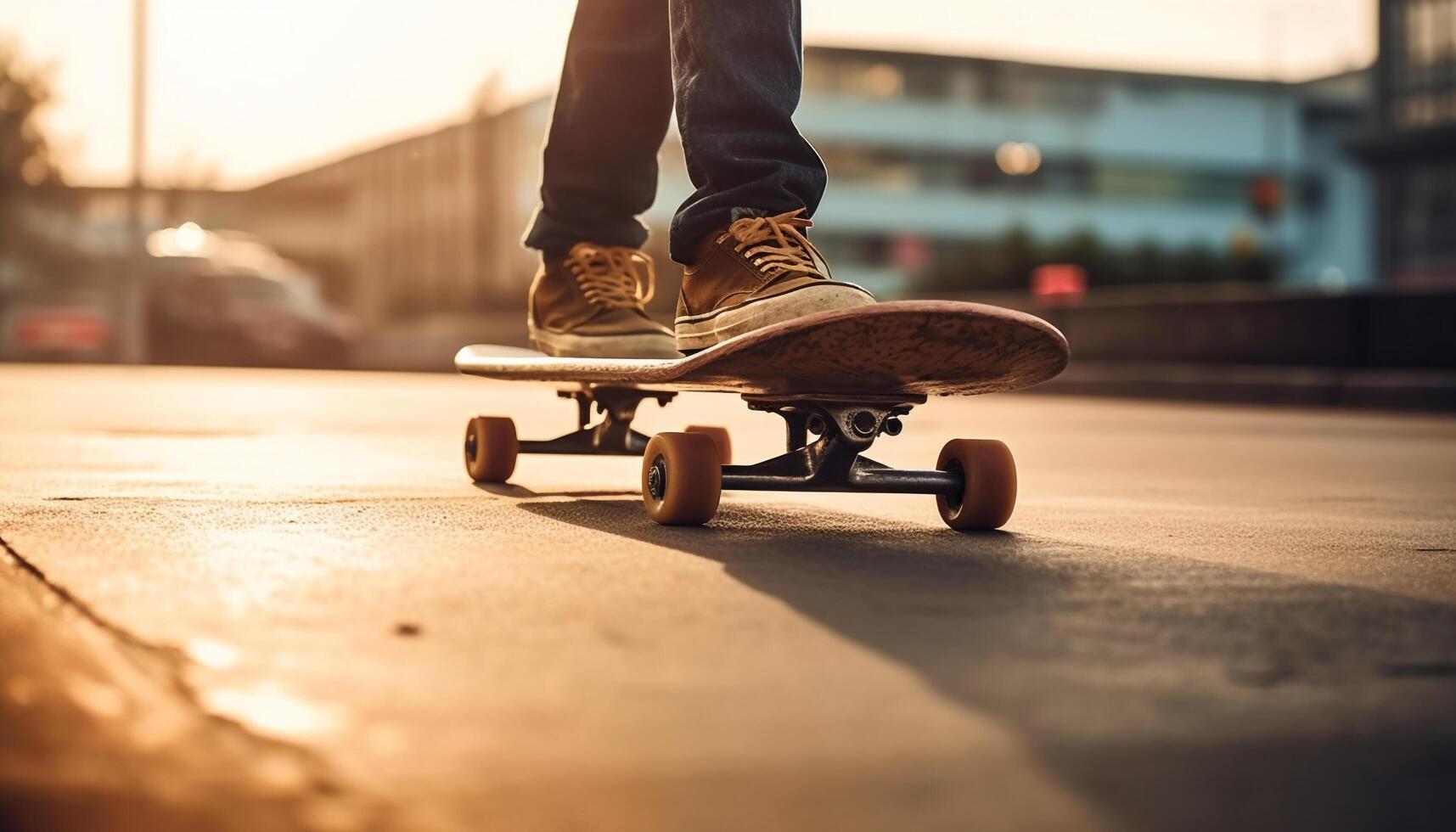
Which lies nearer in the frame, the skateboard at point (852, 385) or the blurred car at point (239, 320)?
the skateboard at point (852, 385)

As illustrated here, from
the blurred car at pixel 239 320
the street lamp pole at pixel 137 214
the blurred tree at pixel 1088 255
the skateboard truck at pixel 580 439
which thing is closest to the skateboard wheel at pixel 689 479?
the skateboard truck at pixel 580 439

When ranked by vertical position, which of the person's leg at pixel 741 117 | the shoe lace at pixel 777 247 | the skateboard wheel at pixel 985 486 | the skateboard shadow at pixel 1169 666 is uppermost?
the person's leg at pixel 741 117

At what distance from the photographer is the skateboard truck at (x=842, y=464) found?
285 cm

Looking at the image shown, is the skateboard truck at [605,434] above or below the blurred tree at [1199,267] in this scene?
below

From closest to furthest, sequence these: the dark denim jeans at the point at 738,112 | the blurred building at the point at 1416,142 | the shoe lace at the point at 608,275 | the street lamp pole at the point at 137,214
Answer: the dark denim jeans at the point at 738,112 < the shoe lace at the point at 608,275 < the street lamp pole at the point at 137,214 < the blurred building at the point at 1416,142

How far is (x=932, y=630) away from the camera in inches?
68.7

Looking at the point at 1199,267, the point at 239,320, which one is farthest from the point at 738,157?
the point at 1199,267

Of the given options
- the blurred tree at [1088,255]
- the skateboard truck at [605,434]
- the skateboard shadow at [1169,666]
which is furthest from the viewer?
the blurred tree at [1088,255]

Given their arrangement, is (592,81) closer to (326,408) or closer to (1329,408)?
(326,408)

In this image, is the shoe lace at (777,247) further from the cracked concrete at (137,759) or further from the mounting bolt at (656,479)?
the cracked concrete at (137,759)

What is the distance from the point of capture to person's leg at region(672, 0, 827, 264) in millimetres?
2863

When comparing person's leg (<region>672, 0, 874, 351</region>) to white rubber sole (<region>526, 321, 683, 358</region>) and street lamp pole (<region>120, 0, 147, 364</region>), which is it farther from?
street lamp pole (<region>120, 0, 147, 364</region>)

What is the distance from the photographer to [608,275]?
358 cm

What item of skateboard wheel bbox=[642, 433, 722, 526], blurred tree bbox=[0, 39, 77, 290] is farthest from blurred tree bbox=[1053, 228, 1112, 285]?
skateboard wheel bbox=[642, 433, 722, 526]
